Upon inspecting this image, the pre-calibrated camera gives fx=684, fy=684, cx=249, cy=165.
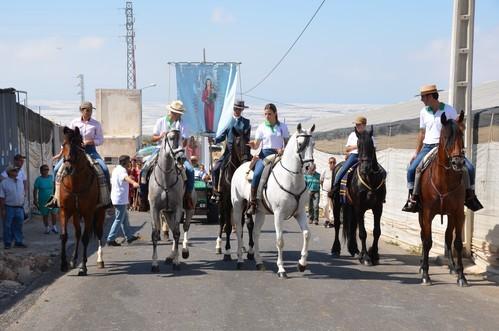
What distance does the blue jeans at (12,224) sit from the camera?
15.2 metres

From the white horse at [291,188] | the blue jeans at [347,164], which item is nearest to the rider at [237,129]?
the white horse at [291,188]

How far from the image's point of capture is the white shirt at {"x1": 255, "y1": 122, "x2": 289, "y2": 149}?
1167cm

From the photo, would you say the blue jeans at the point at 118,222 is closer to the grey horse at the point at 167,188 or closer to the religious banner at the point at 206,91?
the grey horse at the point at 167,188

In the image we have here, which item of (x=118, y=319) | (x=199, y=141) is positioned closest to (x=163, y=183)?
(x=118, y=319)

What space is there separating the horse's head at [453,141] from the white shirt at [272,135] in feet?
9.16

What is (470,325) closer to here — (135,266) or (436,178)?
(436,178)

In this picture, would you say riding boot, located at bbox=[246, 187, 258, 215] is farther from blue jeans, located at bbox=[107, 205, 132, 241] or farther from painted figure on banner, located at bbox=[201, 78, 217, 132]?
painted figure on banner, located at bbox=[201, 78, 217, 132]

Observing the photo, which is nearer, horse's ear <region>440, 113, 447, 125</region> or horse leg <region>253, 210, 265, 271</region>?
horse's ear <region>440, 113, 447, 125</region>

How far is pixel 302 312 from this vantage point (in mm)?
8336

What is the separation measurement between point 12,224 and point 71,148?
16.9 ft

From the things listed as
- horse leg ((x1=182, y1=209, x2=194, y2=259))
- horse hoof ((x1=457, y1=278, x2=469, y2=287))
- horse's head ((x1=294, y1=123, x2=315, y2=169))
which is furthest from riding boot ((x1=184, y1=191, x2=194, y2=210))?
horse hoof ((x1=457, y1=278, x2=469, y2=287))

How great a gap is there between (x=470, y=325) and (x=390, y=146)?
10280 mm

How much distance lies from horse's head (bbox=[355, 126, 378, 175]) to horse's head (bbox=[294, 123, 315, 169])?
1747 millimetres

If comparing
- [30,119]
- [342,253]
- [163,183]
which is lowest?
[342,253]
